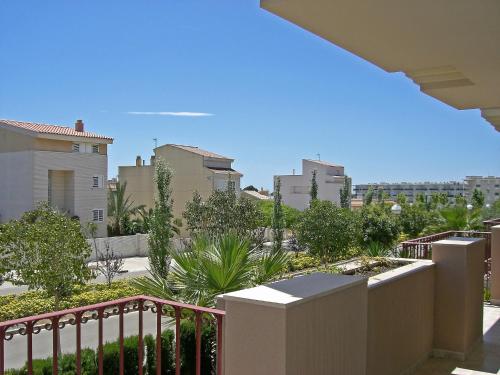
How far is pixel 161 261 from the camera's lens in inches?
803

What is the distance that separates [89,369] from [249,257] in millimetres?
2378

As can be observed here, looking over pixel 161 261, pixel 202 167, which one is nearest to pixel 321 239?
pixel 161 261

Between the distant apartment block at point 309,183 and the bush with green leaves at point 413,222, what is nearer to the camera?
the bush with green leaves at point 413,222

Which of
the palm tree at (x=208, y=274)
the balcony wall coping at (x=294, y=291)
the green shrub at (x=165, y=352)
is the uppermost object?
the balcony wall coping at (x=294, y=291)

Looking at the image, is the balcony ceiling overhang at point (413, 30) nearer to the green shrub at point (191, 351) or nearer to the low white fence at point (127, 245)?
the green shrub at point (191, 351)

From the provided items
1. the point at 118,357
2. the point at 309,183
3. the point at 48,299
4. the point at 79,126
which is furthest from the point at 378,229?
the point at 309,183

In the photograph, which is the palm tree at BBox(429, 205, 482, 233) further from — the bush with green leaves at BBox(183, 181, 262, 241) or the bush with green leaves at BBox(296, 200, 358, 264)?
the bush with green leaves at BBox(183, 181, 262, 241)

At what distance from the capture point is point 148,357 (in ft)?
21.9

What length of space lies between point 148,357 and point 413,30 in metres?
5.41

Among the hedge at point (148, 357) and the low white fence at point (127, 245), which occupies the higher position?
the hedge at point (148, 357)

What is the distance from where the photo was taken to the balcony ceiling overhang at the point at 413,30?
7.97ft

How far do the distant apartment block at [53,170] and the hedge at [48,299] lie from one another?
1379 cm

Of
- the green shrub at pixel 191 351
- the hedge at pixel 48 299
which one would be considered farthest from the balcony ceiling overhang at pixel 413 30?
the hedge at pixel 48 299

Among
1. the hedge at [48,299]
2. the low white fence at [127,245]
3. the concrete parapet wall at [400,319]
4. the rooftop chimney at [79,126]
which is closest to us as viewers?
the concrete parapet wall at [400,319]
